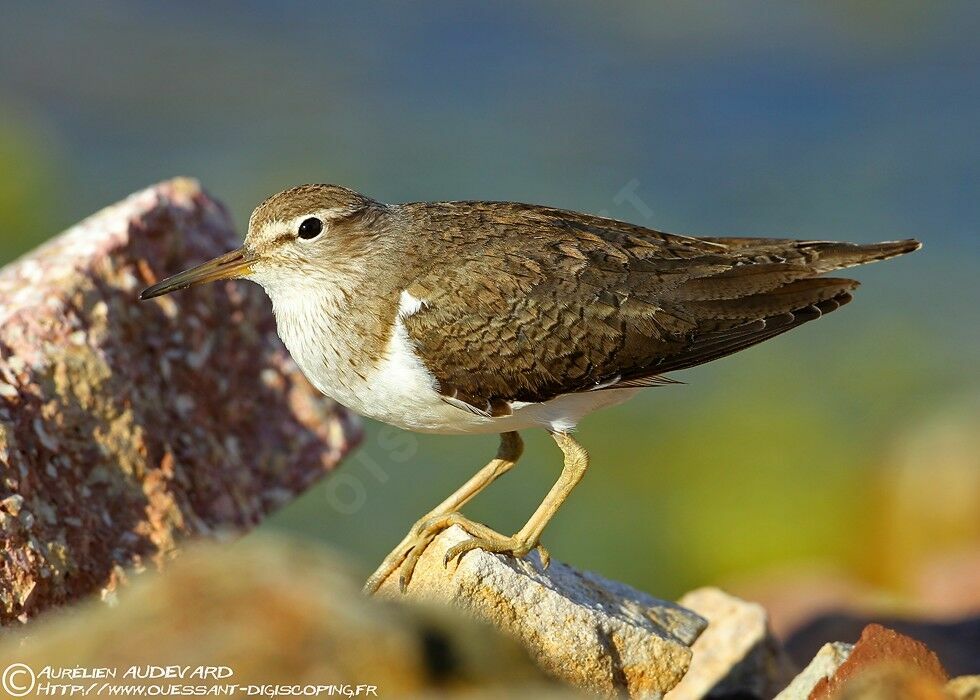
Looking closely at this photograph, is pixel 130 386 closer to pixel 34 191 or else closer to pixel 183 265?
pixel 183 265

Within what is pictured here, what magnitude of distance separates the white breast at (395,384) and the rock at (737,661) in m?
2.31

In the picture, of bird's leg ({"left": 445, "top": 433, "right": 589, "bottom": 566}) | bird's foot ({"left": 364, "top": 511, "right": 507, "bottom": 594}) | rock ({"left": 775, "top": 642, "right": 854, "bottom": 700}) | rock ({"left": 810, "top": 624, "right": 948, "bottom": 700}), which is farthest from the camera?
bird's foot ({"left": 364, "top": 511, "right": 507, "bottom": 594})

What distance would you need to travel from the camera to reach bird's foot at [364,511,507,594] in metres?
8.34

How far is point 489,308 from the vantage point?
810cm

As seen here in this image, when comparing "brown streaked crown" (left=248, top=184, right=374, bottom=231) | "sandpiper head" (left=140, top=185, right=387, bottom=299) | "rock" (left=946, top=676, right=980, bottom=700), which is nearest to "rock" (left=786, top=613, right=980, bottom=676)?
"rock" (left=946, top=676, right=980, bottom=700)

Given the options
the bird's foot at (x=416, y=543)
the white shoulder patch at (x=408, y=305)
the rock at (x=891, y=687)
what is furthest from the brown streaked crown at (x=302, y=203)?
the rock at (x=891, y=687)

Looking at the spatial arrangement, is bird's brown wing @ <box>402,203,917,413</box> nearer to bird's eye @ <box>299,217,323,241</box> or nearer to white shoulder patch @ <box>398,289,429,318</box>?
white shoulder patch @ <box>398,289,429,318</box>

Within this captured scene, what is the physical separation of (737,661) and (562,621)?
7.56 ft

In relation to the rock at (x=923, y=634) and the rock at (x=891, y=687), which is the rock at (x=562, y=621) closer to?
the rock at (x=891, y=687)

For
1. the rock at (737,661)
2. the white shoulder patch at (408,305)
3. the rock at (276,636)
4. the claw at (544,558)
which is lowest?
the rock at (737,661)

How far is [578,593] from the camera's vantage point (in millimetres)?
8234

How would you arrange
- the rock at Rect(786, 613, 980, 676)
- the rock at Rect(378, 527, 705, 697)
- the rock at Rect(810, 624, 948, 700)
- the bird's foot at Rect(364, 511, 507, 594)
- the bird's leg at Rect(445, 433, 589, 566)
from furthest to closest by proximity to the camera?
1. the rock at Rect(786, 613, 980, 676)
2. the bird's foot at Rect(364, 511, 507, 594)
3. the bird's leg at Rect(445, 433, 589, 566)
4. the rock at Rect(378, 527, 705, 697)
5. the rock at Rect(810, 624, 948, 700)

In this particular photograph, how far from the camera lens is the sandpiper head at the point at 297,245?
8445 millimetres

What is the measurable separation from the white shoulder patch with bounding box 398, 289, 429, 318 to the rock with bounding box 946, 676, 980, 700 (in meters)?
4.02
